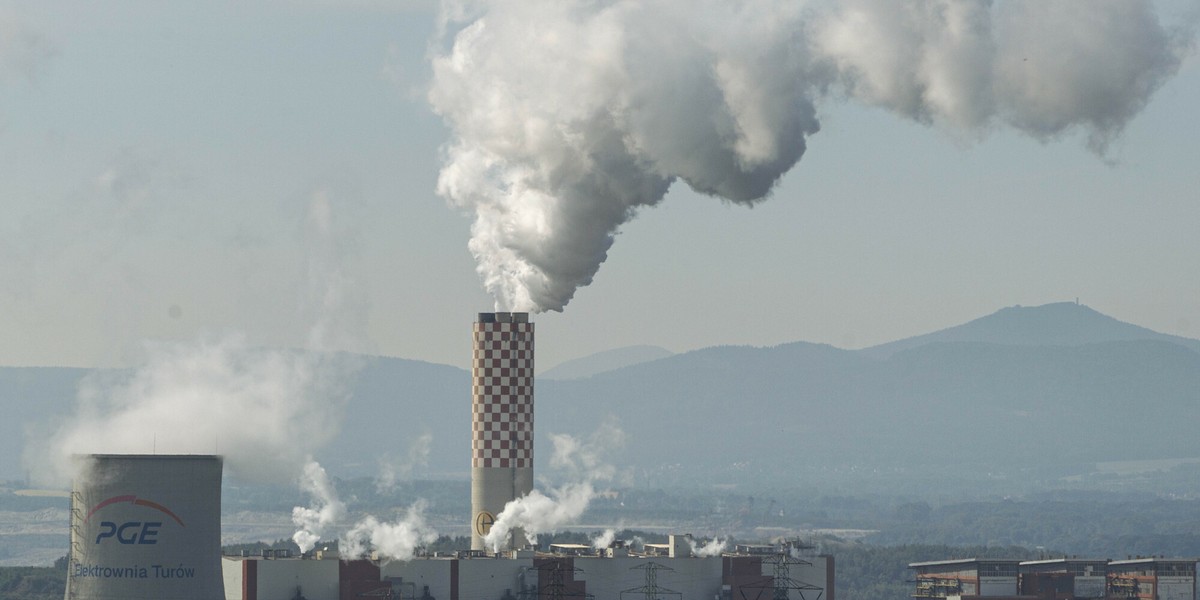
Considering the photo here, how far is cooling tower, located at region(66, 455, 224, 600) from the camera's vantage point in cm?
8144

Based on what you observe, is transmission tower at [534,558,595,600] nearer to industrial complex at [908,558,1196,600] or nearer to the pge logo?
the pge logo

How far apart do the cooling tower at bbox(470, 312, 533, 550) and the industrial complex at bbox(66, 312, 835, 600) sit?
44 millimetres

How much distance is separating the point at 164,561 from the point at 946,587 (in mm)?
52029

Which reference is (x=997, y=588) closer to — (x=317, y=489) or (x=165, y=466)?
(x=317, y=489)

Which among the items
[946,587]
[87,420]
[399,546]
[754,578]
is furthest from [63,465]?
[946,587]

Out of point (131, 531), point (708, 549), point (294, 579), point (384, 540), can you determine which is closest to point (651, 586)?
point (708, 549)

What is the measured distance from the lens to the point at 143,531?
81750 millimetres

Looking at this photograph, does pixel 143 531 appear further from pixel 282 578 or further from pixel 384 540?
pixel 384 540

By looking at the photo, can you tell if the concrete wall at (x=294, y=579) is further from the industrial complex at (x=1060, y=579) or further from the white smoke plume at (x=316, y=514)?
the industrial complex at (x=1060, y=579)

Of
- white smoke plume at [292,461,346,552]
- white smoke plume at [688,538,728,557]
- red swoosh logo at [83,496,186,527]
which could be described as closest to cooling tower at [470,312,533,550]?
white smoke plume at [292,461,346,552]

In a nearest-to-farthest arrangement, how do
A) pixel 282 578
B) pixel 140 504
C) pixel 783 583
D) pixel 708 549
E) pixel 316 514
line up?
pixel 140 504 < pixel 282 578 < pixel 783 583 < pixel 708 549 < pixel 316 514

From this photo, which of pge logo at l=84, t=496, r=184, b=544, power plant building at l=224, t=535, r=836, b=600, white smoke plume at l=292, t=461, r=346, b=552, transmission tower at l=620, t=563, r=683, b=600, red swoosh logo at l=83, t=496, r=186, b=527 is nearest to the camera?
pge logo at l=84, t=496, r=184, b=544

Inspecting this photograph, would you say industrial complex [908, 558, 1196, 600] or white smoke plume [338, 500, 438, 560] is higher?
white smoke plume [338, 500, 438, 560]

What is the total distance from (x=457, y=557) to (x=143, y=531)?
1376cm
